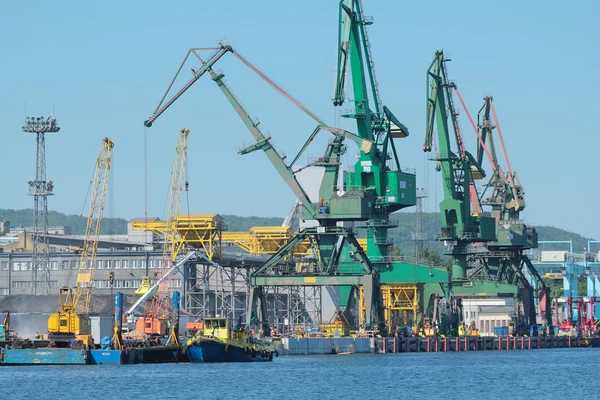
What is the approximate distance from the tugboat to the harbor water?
1033 millimetres

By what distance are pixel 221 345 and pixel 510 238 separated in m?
56.7

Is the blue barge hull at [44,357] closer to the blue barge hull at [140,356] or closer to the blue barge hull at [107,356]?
the blue barge hull at [107,356]

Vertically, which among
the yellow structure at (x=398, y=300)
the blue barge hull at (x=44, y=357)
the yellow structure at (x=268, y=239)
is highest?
the yellow structure at (x=268, y=239)

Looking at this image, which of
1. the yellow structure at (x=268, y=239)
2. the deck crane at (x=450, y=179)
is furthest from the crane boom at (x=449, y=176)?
the yellow structure at (x=268, y=239)

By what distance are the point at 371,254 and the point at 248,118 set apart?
16.9 meters

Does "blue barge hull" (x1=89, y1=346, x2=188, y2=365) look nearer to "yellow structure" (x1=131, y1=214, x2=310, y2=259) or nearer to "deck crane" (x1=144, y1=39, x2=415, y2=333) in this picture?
"deck crane" (x1=144, y1=39, x2=415, y2=333)

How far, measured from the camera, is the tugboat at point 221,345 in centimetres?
10394

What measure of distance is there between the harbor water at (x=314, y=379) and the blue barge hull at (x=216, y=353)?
812 mm

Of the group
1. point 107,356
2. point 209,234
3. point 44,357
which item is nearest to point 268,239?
point 209,234

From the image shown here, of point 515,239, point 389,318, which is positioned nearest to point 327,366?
point 389,318

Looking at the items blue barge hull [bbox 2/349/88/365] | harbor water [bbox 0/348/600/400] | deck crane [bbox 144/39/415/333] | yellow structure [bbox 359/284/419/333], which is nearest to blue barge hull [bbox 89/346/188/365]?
harbor water [bbox 0/348/600/400]

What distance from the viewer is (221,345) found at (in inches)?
4097

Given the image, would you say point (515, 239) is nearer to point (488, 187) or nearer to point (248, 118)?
point (488, 187)

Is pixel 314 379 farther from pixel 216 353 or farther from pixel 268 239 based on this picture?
pixel 268 239
